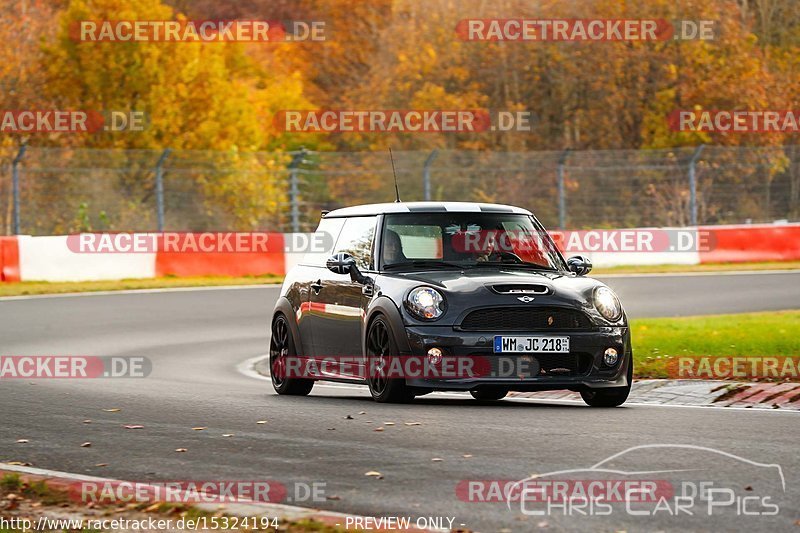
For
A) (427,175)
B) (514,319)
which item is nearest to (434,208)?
(514,319)

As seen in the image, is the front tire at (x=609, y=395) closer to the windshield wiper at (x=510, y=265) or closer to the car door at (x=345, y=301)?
the windshield wiper at (x=510, y=265)

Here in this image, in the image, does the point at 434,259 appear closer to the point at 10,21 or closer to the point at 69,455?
the point at 69,455

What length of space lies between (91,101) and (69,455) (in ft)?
120

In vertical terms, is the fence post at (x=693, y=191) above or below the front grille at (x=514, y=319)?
above

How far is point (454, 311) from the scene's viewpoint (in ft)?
37.4

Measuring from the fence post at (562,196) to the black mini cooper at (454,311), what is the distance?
73.9 ft

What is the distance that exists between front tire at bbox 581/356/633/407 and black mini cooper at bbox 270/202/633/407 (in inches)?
0.4

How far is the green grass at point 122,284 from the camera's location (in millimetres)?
27906

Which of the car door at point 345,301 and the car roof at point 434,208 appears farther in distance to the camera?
the car roof at point 434,208

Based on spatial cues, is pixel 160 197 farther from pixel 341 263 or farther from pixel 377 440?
pixel 377 440

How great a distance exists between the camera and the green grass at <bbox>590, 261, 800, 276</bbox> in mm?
32969

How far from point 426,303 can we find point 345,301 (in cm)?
134

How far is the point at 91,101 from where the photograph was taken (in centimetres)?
4484

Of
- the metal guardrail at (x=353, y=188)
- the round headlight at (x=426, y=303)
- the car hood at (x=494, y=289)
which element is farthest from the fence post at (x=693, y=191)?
the round headlight at (x=426, y=303)
